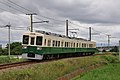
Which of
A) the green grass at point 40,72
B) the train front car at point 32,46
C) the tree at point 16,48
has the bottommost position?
the tree at point 16,48

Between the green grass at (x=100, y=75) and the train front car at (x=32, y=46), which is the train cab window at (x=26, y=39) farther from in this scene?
the green grass at (x=100, y=75)

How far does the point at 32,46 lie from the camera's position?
26.9 meters

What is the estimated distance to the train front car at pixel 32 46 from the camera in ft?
Answer: 86.5

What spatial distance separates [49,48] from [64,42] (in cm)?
575

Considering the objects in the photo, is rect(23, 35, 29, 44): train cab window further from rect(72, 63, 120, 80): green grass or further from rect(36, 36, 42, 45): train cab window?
rect(72, 63, 120, 80): green grass

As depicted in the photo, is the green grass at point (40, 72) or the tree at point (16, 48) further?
the tree at point (16, 48)

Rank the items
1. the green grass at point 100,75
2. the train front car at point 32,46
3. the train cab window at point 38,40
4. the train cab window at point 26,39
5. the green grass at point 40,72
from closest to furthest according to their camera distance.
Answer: the green grass at point 40,72 < the green grass at point 100,75 < the train front car at point 32,46 < the train cab window at point 38,40 < the train cab window at point 26,39

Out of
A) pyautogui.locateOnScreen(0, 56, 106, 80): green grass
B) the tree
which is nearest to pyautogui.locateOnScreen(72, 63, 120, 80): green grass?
pyautogui.locateOnScreen(0, 56, 106, 80): green grass

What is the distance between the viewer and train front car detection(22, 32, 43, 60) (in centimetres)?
2638

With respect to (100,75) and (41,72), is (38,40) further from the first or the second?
(41,72)

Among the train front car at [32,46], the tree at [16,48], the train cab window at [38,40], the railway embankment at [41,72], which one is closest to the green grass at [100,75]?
the railway embankment at [41,72]

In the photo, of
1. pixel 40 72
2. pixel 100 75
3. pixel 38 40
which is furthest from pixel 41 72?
pixel 38 40

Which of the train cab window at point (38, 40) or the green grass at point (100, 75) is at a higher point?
the train cab window at point (38, 40)

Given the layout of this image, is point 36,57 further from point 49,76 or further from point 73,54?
point 73,54
